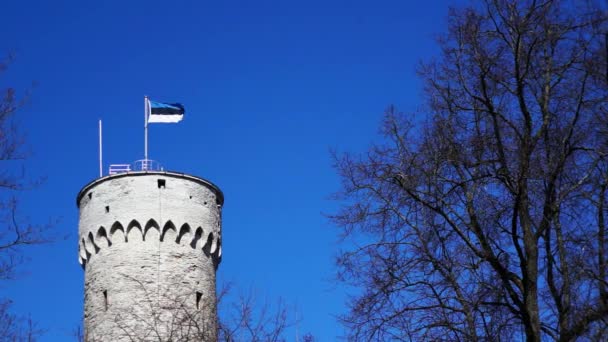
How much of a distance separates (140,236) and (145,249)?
47 centimetres

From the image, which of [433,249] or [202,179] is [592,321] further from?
[202,179]

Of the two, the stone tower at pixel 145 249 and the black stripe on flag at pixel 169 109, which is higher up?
the black stripe on flag at pixel 169 109

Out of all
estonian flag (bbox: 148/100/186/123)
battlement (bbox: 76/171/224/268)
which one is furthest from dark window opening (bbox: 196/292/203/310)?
estonian flag (bbox: 148/100/186/123)

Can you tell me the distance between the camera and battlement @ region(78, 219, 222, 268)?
3288 cm

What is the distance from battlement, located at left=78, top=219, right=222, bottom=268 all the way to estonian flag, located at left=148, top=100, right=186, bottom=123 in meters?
3.87

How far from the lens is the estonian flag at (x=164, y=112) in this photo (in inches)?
1399

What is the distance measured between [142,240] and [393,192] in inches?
739

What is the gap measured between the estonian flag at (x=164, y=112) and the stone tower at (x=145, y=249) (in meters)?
2.47

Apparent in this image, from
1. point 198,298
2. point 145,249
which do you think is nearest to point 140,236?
point 145,249

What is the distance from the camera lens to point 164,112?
1401 inches

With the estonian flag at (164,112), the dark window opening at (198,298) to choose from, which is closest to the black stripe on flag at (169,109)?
the estonian flag at (164,112)

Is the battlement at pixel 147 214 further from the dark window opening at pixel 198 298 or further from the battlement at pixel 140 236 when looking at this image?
the dark window opening at pixel 198 298

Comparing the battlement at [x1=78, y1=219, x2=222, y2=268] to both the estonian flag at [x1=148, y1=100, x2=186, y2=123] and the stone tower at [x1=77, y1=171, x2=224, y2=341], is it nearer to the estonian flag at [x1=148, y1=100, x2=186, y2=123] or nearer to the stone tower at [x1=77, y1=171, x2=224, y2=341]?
the stone tower at [x1=77, y1=171, x2=224, y2=341]

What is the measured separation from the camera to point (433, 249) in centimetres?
1479
